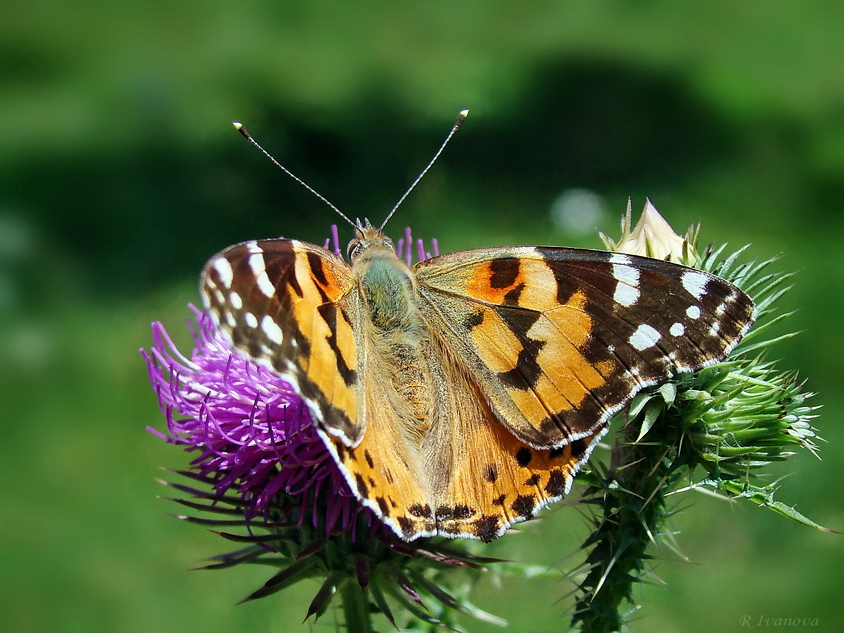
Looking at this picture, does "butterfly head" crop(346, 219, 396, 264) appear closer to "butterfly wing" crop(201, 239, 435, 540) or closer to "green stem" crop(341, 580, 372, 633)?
"butterfly wing" crop(201, 239, 435, 540)

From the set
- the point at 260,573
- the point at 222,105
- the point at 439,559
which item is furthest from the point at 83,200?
the point at 439,559

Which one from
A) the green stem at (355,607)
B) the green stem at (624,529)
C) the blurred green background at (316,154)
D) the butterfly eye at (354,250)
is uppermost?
the blurred green background at (316,154)

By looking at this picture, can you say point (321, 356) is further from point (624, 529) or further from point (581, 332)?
point (624, 529)

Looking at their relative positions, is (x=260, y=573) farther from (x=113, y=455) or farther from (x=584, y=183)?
(x=584, y=183)

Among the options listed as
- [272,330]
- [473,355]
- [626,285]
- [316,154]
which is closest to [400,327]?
[473,355]

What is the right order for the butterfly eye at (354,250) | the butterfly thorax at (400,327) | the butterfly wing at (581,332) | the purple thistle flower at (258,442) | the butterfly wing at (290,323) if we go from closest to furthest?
1. the butterfly wing at (290,323)
2. the butterfly wing at (581,332)
3. the butterfly thorax at (400,327)
4. the purple thistle flower at (258,442)
5. the butterfly eye at (354,250)

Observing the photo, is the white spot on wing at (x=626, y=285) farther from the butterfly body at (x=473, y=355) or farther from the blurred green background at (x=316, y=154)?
the blurred green background at (x=316, y=154)

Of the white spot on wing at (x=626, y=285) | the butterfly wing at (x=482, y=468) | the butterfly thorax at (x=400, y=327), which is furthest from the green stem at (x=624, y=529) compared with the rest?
the butterfly thorax at (x=400, y=327)
